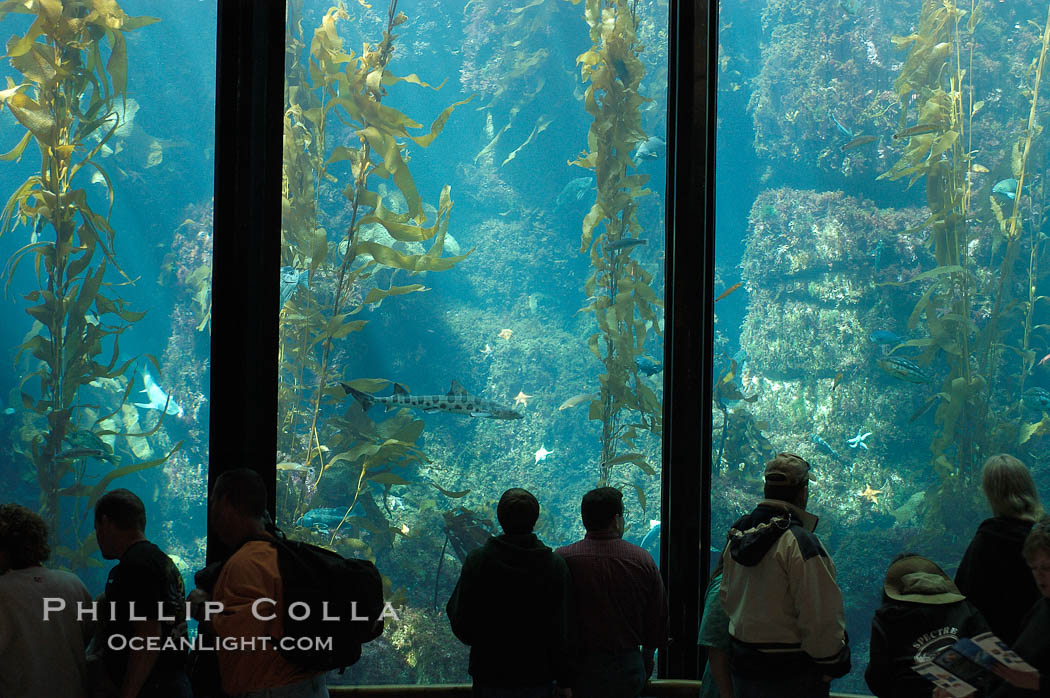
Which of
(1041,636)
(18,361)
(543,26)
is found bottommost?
(1041,636)

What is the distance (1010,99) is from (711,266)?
2.32 metres

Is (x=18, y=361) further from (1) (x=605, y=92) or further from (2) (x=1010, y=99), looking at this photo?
(2) (x=1010, y=99)

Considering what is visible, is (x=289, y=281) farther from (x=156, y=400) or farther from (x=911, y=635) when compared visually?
(x=911, y=635)

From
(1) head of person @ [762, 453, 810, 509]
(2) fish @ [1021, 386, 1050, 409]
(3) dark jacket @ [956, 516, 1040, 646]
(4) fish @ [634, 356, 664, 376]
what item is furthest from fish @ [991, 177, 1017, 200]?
(1) head of person @ [762, 453, 810, 509]

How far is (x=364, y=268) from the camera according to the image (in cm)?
379

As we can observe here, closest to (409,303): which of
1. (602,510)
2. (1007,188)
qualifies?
(602,510)

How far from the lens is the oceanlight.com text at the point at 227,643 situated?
1906mm

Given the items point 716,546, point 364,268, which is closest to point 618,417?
point 716,546

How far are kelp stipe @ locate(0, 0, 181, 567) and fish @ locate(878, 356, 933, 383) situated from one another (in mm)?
3997

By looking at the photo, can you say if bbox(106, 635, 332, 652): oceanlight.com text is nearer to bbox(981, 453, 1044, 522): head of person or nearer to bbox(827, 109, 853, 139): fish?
bbox(981, 453, 1044, 522): head of person

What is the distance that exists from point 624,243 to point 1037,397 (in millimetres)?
2578

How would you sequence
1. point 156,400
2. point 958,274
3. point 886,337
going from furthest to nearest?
point 886,337
point 958,274
point 156,400

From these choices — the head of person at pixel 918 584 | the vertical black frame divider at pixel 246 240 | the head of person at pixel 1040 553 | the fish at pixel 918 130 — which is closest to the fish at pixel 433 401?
the vertical black frame divider at pixel 246 240

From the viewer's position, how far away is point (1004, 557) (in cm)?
232
